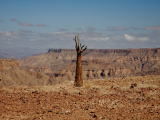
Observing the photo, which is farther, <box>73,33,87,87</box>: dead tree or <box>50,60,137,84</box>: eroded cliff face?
<box>50,60,137,84</box>: eroded cliff face

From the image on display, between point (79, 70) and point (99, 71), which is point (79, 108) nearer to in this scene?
point (79, 70)

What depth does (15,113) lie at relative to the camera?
298 inches

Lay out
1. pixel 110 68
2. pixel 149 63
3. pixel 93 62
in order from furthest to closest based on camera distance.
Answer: pixel 149 63
pixel 93 62
pixel 110 68

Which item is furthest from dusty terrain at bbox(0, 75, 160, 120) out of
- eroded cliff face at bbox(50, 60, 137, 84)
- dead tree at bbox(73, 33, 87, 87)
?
eroded cliff face at bbox(50, 60, 137, 84)

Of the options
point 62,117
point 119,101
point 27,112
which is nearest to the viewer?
point 62,117

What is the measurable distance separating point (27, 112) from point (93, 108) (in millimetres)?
3026

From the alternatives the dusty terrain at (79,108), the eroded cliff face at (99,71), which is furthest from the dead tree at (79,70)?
the eroded cliff face at (99,71)

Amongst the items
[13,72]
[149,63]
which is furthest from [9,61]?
[149,63]

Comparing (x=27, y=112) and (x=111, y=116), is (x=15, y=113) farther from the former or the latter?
(x=111, y=116)

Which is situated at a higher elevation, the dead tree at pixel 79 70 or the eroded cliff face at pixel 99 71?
the dead tree at pixel 79 70

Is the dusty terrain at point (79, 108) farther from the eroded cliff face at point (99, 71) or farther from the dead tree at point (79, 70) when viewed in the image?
the eroded cliff face at point (99, 71)

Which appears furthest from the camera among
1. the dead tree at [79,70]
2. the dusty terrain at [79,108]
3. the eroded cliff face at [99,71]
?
the eroded cliff face at [99,71]

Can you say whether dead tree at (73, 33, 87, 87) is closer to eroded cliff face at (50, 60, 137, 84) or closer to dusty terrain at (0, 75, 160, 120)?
dusty terrain at (0, 75, 160, 120)

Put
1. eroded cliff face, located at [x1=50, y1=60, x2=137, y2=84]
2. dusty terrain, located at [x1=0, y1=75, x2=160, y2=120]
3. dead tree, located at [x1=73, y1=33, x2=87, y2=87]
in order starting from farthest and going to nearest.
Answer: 1. eroded cliff face, located at [x1=50, y1=60, x2=137, y2=84]
2. dead tree, located at [x1=73, y1=33, x2=87, y2=87]
3. dusty terrain, located at [x1=0, y1=75, x2=160, y2=120]
